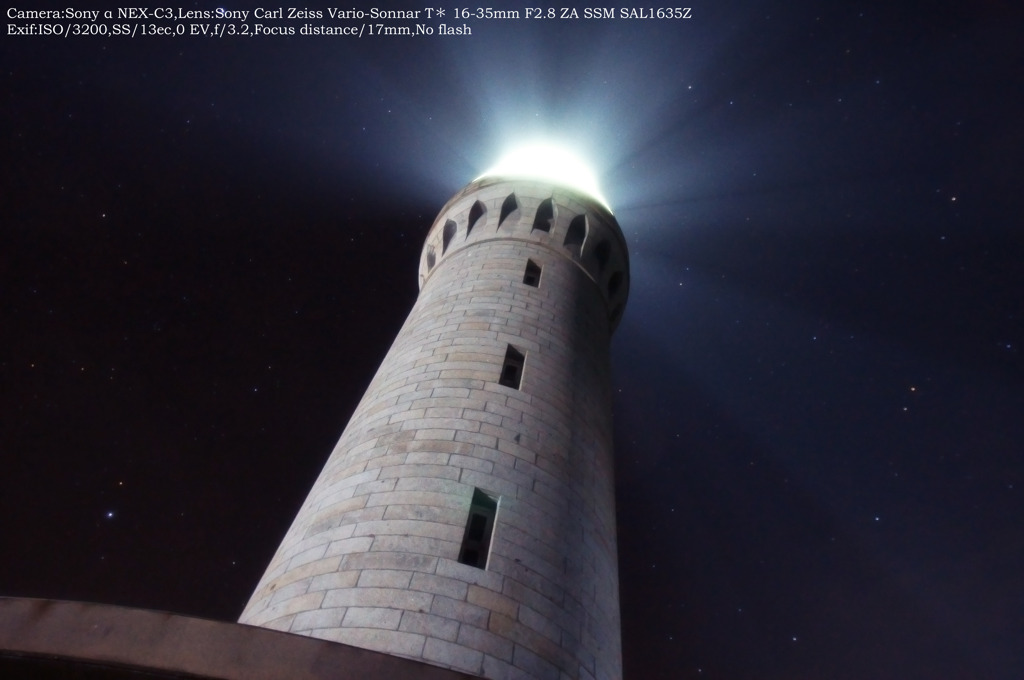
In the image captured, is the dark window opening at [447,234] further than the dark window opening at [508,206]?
Yes

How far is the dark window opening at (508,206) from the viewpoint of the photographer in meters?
15.8

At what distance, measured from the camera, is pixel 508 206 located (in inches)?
633

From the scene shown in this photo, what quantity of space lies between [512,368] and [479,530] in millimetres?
3325

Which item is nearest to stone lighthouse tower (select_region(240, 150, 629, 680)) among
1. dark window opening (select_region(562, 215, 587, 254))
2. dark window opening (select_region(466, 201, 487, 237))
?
dark window opening (select_region(562, 215, 587, 254))

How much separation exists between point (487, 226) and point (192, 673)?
12.4 meters

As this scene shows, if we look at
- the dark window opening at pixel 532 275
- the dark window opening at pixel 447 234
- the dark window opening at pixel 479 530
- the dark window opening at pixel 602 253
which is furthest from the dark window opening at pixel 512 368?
the dark window opening at pixel 447 234

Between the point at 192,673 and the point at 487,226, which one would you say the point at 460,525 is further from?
the point at 487,226

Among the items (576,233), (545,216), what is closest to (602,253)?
(576,233)

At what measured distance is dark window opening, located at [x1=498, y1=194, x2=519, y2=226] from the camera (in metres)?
15.8

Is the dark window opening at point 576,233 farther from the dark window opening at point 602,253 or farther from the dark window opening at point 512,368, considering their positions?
the dark window opening at point 512,368

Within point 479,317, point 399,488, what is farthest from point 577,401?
point 399,488

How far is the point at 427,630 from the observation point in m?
6.30

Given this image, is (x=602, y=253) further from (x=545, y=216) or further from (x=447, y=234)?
(x=447, y=234)

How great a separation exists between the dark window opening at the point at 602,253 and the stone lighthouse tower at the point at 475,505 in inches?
116
